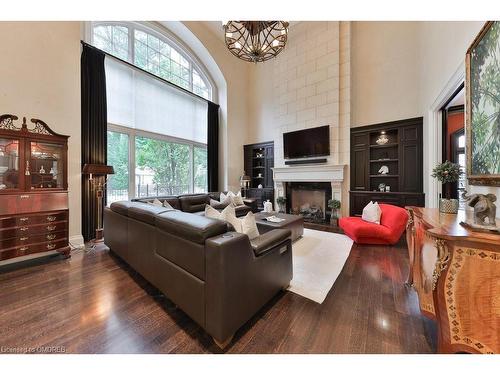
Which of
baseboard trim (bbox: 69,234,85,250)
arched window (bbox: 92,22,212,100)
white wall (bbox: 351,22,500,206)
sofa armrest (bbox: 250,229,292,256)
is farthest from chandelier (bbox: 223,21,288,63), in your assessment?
baseboard trim (bbox: 69,234,85,250)

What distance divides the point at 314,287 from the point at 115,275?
2.44m

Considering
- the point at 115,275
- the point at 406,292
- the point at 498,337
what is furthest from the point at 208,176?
the point at 498,337

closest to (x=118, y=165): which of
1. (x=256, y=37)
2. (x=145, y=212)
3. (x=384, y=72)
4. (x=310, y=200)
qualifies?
(x=145, y=212)

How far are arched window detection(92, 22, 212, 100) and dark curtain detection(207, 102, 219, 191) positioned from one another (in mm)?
686

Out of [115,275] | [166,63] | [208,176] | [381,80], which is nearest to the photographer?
[115,275]

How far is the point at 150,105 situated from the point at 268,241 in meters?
4.80

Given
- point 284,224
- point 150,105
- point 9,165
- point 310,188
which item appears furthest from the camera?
point 310,188

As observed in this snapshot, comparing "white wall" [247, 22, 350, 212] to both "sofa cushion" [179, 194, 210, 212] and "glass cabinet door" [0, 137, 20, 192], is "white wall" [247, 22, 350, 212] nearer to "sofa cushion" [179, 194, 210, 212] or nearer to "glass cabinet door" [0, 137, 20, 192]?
"sofa cushion" [179, 194, 210, 212]

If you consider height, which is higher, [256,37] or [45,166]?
[256,37]

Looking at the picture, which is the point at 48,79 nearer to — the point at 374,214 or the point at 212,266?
the point at 212,266

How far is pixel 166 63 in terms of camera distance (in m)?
5.43

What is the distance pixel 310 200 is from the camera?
20.5ft

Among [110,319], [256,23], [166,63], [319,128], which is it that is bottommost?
[110,319]
